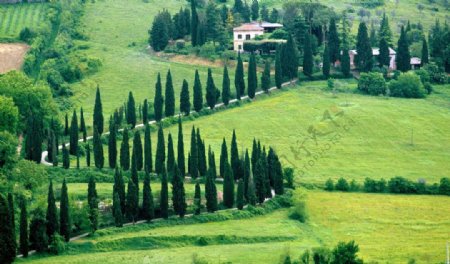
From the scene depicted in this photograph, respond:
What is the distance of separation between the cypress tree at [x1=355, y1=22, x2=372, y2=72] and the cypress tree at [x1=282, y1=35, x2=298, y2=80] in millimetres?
9688

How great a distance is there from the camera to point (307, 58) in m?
144

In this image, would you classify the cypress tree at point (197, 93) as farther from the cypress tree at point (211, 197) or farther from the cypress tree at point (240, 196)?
the cypress tree at point (211, 197)

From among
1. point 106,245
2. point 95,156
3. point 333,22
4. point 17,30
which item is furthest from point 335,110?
point 17,30

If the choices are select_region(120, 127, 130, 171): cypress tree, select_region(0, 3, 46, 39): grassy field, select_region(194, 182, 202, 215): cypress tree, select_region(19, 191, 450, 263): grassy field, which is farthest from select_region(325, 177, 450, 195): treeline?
select_region(0, 3, 46, 39): grassy field

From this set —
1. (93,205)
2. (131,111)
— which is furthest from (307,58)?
(93,205)

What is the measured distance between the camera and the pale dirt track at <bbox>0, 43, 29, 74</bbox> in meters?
153

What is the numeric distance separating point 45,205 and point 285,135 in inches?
1544

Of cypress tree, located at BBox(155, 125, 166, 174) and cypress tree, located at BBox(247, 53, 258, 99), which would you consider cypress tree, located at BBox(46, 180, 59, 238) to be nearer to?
cypress tree, located at BBox(155, 125, 166, 174)

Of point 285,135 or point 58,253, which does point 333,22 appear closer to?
point 285,135

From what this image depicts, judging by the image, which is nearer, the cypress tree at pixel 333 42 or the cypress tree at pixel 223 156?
the cypress tree at pixel 223 156

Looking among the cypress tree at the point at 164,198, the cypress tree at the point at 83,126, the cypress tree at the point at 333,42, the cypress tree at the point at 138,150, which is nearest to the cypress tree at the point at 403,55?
the cypress tree at the point at 333,42

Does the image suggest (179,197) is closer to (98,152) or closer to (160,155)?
(160,155)

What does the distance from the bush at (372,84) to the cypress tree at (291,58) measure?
29.7 ft

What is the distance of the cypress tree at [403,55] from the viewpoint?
147125 millimetres
